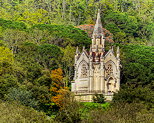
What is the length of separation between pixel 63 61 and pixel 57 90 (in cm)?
1118

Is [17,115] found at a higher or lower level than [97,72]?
lower

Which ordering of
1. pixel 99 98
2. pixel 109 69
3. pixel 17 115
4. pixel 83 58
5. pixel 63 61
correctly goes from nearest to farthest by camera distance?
pixel 17 115
pixel 99 98
pixel 109 69
pixel 83 58
pixel 63 61

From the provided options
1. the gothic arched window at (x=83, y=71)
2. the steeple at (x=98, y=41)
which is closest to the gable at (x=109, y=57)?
the steeple at (x=98, y=41)

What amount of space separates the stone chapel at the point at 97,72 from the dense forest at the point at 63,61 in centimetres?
203

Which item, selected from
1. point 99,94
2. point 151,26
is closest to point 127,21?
point 151,26

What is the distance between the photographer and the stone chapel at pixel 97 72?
60.0m

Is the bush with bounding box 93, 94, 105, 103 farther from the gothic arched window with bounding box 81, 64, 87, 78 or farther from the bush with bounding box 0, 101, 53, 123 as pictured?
the bush with bounding box 0, 101, 53, 123

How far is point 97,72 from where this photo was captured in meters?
60.5

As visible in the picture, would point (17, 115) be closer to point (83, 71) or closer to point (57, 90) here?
point (57, 90)

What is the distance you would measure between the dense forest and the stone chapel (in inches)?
80.0

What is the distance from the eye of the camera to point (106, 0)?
117 meters

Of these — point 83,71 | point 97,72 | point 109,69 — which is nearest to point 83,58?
point 83,71

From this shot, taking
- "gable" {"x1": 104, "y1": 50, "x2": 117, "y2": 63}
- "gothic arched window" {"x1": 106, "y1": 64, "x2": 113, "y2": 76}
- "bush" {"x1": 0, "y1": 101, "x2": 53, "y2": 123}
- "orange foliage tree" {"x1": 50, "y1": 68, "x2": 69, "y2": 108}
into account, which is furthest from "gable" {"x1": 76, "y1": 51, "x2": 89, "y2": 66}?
"bush" {"x1": 0, "y1": 101, "x2": 53, "y2": 123}

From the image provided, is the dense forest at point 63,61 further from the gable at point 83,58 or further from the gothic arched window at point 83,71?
the gable at point 83,58
